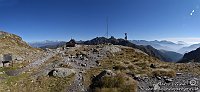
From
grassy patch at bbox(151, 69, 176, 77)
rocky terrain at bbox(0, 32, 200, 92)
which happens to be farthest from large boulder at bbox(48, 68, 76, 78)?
grassy patch at bbox(151, 69, 176, 77)

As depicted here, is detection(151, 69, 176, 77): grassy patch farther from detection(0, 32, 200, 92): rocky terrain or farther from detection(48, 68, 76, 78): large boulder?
detection(48, 68, 76, 78): large boulder

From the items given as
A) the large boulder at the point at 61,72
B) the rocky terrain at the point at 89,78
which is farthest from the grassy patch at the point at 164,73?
the large boulder at the point at 61,72

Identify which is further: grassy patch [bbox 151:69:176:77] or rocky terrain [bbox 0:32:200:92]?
grassy patch [bbox 151:69:176:77]

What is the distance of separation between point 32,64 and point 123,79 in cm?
2158

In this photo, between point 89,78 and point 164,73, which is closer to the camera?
point 89,78

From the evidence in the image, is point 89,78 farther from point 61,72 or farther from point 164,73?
point 164,73

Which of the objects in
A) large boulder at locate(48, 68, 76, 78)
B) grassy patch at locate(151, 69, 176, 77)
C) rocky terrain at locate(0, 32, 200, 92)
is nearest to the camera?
rocky terrain at locate(0, 32, 200, 92)

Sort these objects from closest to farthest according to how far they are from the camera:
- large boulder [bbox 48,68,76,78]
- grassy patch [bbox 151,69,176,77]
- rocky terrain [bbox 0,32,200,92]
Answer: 1. rocky terrain [bbox 0,32,200,92]
2. large boulder [bbox 48,68,76,78]
3. grassy patch [bbox 151,69,176,77]

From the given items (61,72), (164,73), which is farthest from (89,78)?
(164,73)

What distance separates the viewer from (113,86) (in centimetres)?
3778

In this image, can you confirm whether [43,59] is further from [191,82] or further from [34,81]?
[191,82]

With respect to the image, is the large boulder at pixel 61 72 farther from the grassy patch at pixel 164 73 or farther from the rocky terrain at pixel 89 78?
the grassy patch at pixel 164 73

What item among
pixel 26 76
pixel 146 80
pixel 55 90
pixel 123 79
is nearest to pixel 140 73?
pixel 146 80

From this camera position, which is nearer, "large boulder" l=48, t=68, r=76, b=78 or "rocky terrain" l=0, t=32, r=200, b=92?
"rocky terrain" l=0, t=32, r=200, b=92
